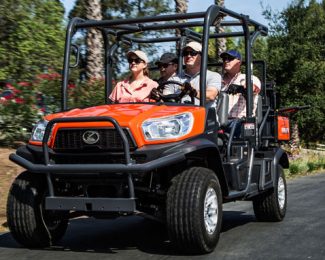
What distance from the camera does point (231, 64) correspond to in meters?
7.95

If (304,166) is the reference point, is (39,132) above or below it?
above

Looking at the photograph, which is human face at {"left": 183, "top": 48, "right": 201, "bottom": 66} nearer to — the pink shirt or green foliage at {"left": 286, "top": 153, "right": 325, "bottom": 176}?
the pink shirt

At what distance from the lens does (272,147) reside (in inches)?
330

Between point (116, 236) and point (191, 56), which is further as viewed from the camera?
point (116, 236)

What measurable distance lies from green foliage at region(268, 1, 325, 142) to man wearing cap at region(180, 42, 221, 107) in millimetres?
17780

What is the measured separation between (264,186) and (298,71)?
1777cm

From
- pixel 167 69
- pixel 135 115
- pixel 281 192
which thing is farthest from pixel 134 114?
pixel 281 192

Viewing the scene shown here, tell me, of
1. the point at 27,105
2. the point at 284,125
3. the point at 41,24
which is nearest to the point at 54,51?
the point at 41,24

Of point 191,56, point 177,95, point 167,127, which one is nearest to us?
point 167,127

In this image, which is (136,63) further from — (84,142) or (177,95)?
(84,142)

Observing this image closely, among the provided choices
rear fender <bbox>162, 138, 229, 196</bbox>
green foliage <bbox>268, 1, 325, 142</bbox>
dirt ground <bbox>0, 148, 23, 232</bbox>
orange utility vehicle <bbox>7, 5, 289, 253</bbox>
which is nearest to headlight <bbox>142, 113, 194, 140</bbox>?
orange utility vehicle <bbox>7, 5, 289, 253</bbox>

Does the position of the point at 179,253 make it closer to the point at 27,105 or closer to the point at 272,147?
the point at 272,147

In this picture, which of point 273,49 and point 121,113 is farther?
point 273,49

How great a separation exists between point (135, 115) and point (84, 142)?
1.58ft
